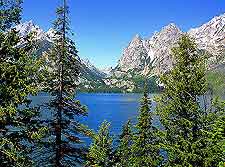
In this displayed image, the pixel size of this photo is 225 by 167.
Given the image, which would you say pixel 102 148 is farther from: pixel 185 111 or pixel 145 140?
pixel 185 111

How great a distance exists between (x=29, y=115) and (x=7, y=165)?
92.5 inches

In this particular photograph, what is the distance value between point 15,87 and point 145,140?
2398cm

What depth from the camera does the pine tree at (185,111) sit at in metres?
22.8

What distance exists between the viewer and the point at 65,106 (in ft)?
69.8

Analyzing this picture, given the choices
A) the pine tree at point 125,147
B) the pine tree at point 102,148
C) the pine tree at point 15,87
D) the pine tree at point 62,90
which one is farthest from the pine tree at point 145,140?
the pine tree at point 15,87

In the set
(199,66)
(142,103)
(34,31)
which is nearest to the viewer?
(34,31)

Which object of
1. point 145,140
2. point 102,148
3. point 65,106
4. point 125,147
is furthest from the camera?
point 125,147

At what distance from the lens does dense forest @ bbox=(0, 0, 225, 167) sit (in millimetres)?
16359

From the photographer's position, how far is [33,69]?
54.7 feet

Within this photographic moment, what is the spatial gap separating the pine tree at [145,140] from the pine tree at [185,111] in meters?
13.2

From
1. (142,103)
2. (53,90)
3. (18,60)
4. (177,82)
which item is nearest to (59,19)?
(53,90)

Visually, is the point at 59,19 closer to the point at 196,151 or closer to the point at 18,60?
the point at 18,60

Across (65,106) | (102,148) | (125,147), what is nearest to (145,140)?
(102,148)

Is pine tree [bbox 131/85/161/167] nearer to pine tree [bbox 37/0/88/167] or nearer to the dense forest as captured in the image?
the dense forest
